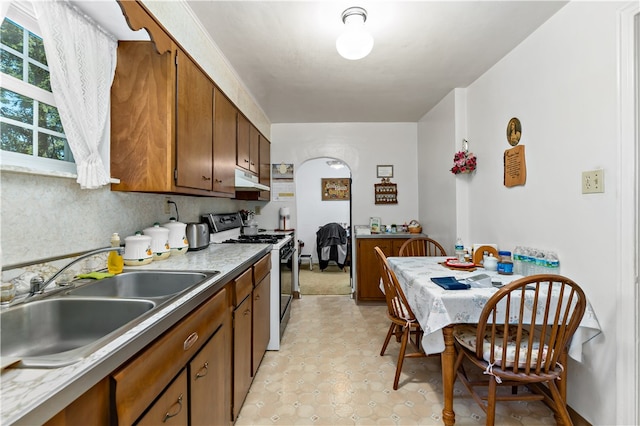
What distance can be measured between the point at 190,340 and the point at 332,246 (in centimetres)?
459

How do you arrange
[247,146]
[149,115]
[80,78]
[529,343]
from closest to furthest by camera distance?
[80,78]
[529,343]
[149,115]
[247,146]

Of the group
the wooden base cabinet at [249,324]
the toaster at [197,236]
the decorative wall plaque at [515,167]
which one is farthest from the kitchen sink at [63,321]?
the decorative wall plaque at [515,167]

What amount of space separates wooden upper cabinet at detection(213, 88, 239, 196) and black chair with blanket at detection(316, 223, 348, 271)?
10.8ft

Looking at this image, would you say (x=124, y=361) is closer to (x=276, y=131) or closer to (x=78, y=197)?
(x=78, y=197)

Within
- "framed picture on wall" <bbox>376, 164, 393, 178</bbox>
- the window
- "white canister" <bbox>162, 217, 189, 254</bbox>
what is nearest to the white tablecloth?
"white canister" <bbox>162, 217, 189, 254</bbox>

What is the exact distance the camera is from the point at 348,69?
2500 mm

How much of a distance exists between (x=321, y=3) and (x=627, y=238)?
6.70 feet

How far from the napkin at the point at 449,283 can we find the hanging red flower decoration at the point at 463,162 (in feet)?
4.76

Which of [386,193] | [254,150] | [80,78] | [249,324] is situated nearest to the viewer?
[80,78]

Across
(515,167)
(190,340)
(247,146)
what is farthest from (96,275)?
(515,167)

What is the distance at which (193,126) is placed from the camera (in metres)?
1.71

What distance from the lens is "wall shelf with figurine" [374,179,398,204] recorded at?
13.5ft

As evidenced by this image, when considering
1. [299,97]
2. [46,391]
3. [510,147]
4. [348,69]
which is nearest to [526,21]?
[510,147]

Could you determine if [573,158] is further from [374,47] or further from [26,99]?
[26,99]
